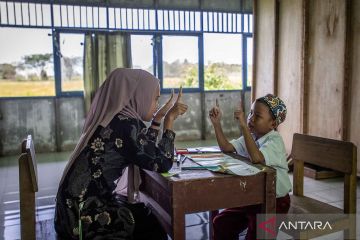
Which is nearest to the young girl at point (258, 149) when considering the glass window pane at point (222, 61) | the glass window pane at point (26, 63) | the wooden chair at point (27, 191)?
the wooden chair at point (27, 191)

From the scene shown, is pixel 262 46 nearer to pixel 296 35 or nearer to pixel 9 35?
pixel 296 35

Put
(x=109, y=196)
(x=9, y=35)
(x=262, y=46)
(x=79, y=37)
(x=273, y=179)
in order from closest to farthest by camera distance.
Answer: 1. (x=273, y=179)
2. (x=109, y=196)
3. (x=262, y=46)
4. (x=9, y=35)
5. (x=79, y=37)

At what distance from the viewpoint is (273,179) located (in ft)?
5.69

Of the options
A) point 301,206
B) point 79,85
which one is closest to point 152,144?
point 301,206

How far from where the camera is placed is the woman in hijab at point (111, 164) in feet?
5.91

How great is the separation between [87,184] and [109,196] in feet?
0.45

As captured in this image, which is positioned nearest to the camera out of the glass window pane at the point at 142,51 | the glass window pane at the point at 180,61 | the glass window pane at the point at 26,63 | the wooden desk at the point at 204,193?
the wooden desk at the point at 204,193

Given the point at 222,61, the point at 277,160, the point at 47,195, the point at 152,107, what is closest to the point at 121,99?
the point at 152,107

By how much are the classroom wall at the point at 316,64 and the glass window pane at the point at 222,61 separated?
2.39 m

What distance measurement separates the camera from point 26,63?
22.0ft

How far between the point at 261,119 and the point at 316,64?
289 centimetres

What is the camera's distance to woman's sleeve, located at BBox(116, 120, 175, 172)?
1756 mm

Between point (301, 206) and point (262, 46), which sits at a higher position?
point (262, 46)

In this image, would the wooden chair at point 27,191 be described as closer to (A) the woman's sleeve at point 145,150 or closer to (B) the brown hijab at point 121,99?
(B) the brown hijab at point 121,99
